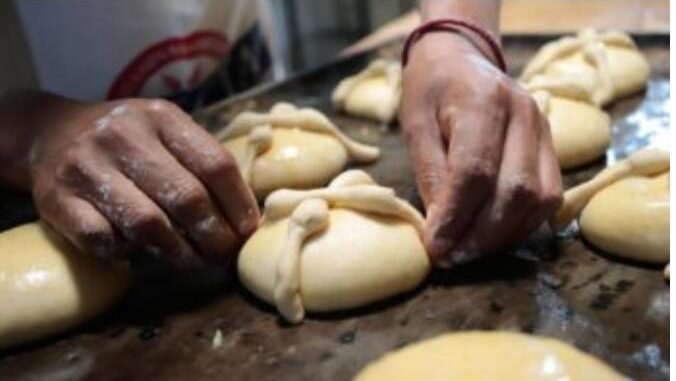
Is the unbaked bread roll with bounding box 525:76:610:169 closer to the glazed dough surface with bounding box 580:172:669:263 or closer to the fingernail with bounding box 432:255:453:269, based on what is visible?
the glazed dough surface with bounding box 580:172:669:263

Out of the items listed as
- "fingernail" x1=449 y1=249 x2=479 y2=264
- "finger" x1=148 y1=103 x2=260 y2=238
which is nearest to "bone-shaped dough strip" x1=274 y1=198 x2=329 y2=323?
"finger" x1=148 y1=103 x2=260 y2=238

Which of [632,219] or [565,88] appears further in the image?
[565,88]

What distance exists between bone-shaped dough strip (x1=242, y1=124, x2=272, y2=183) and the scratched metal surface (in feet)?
1.06

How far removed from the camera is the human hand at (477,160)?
116cm

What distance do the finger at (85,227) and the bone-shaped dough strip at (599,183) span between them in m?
0.71

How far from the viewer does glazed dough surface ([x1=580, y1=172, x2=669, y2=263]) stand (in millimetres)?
1225

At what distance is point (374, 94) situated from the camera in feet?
6.66

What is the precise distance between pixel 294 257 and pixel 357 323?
14cm

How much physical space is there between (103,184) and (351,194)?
1.22 feet

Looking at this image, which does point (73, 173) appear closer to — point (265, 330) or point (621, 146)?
Result: point (265, 330)

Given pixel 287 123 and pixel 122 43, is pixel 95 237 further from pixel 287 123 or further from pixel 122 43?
pixel 122 43

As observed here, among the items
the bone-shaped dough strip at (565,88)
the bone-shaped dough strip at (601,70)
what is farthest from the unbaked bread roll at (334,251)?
the bone-shaped dough strip at (601,70)

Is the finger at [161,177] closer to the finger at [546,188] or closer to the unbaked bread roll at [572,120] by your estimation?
the finger at [546,188]

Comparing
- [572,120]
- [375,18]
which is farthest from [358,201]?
[375,18]
